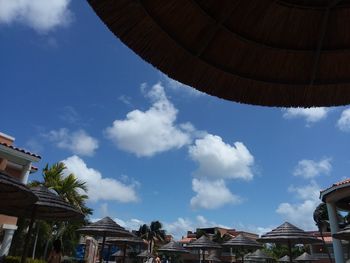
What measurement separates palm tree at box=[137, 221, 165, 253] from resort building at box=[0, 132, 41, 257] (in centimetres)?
5152

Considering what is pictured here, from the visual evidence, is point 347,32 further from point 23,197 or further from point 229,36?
point 23,197

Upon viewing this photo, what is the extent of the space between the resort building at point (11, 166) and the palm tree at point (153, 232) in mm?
51520

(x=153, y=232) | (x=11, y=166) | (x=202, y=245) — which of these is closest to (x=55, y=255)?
(x=11, y=166)

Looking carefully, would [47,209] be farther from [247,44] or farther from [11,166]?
[247,44]

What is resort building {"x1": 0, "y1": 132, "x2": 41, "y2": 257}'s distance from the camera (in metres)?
15.5

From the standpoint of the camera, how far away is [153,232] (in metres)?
66.1

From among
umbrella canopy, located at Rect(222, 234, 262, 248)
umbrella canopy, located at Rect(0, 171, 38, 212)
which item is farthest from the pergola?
umbrella canopy, located at Rect(0, 171, 38, 212)

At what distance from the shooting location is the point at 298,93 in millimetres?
2990

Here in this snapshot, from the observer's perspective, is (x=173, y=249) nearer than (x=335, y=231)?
No

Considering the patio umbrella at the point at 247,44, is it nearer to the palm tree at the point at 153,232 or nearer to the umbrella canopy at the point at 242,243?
the umbrella canopy at the point at 242,243

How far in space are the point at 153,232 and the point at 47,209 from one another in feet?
193

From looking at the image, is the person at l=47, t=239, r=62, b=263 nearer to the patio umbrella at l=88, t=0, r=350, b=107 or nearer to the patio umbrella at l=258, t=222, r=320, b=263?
the patio umbrella at l=88, t=0, r=350, b=107

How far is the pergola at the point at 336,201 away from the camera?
1436 cm

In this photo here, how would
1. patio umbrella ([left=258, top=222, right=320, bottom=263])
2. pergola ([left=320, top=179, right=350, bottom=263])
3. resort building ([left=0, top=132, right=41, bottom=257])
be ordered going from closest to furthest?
patio umbrella ([left=258, top=222, right=320, bottom=263]), pergola ([left=320, top=179, right=350, bottom=263]), resort building ([left=0, top=132, right=41, bottom=257])
